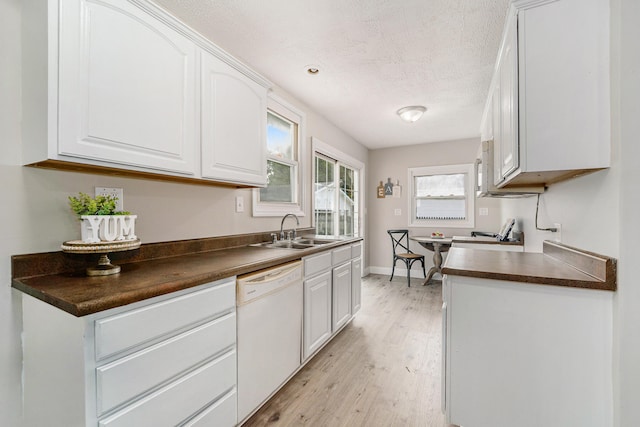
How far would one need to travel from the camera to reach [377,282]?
15.6 ft

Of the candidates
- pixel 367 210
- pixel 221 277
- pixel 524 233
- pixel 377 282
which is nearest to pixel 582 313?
pixel 221 277

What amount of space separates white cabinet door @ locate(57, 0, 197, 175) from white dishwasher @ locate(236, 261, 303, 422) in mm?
762

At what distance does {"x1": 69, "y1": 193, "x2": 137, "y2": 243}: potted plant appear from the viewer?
3.98 feet

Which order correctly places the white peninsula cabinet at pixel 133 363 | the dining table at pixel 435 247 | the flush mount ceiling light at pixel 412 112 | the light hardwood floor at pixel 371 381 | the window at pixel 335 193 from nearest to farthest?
the white peninsula cabinet at pixel 133 363
the light hardwood floor at pixel 371 381
the flush mount ceiling light at pixel 412 112
the window at pixel 335 193
the dining table at pixel 435 247

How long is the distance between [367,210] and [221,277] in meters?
4.31

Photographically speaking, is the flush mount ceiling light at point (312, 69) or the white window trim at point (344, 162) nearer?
the flush mount ceiling light at point (312, 69)

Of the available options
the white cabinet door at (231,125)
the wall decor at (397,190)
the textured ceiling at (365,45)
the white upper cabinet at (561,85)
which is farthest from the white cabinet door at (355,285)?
the wall decor at (397,190)

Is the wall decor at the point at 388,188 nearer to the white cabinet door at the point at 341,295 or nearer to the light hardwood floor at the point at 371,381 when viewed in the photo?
the light hardwood floor at the point at 371,381

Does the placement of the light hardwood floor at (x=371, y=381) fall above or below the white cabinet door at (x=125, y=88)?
below

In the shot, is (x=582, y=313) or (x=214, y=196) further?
(x=214, y=196)

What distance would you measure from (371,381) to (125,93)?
224 cm

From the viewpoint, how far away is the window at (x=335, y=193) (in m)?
3.71

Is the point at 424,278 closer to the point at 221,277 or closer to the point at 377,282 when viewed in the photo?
the point at 377,282

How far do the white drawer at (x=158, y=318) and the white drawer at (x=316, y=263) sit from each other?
765 mm
